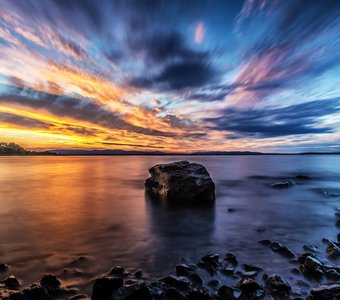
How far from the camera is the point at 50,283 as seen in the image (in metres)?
5.13

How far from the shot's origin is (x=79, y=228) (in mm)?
9445

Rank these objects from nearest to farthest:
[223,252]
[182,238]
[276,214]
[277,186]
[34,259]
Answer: [34,259] < [223,252] < [182,238] < [276,214] < [277,186]

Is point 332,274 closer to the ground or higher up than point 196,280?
higher up

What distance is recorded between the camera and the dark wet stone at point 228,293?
4.58 m

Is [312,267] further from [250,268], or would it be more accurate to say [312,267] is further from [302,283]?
[250,268]

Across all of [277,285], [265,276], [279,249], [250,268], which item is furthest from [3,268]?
[279,249]

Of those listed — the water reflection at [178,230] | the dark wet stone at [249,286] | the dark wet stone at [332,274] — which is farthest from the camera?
the water reflection at [178,230]

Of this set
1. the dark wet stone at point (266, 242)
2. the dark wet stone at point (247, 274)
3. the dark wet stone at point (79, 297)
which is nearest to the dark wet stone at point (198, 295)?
the dark wet stone at point (247, 274)

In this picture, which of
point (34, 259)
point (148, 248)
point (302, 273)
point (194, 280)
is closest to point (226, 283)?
point (194, 280)

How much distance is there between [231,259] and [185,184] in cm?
803

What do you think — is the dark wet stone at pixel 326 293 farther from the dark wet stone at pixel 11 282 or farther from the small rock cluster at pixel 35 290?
the dark wet stone at pixel 11 282

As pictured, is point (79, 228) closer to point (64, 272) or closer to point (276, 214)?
point (64, 272)

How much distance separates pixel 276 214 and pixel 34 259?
10.5 m

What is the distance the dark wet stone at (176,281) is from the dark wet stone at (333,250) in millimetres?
4442
